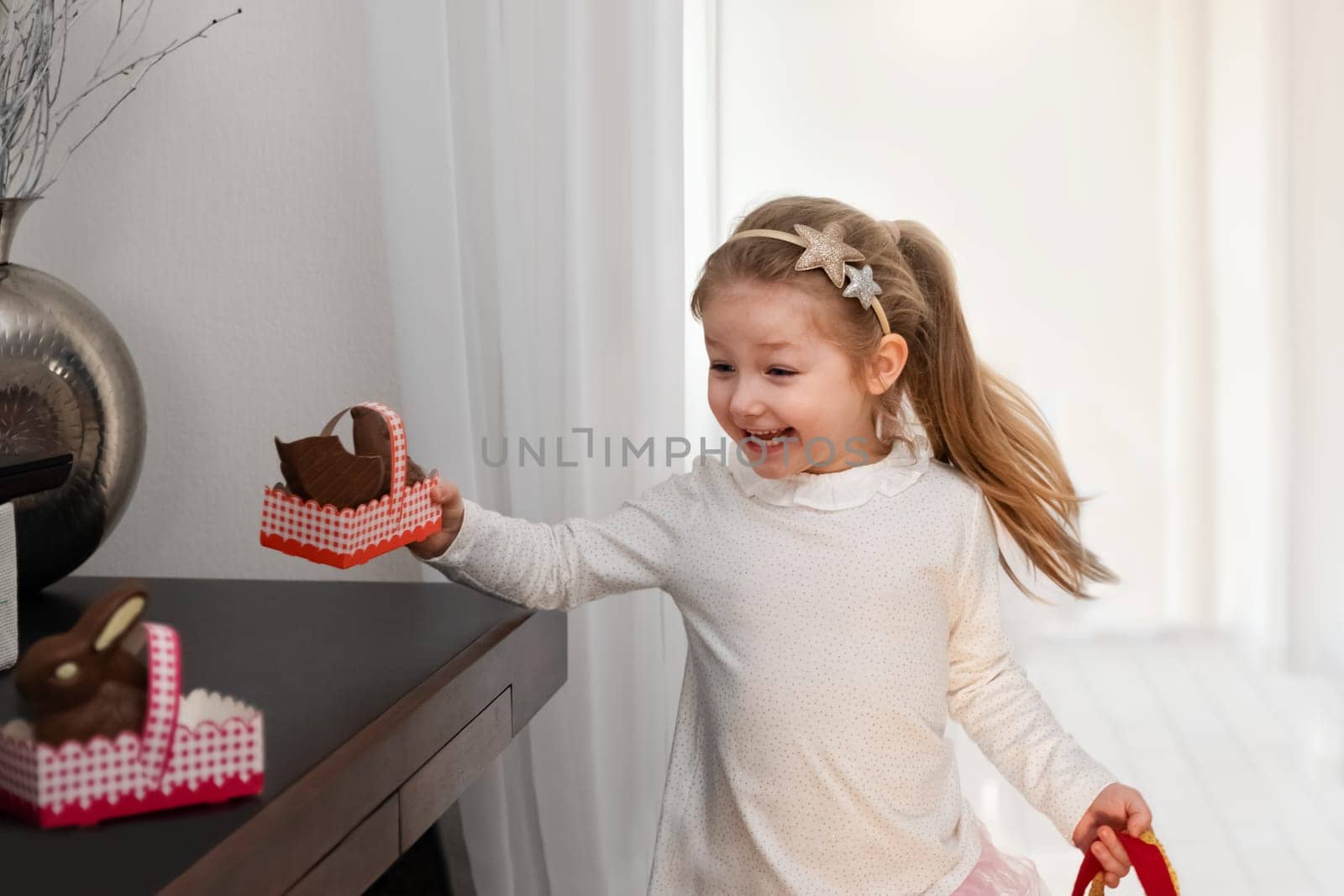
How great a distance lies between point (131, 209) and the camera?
5.37 ft

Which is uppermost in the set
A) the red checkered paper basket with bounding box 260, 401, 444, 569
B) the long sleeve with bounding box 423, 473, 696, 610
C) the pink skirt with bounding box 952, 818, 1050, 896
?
the red checkered paper basket with bounding box 260, 401, 444, 569

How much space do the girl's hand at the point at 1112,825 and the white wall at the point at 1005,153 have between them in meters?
0.54

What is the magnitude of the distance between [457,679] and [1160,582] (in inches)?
42.5

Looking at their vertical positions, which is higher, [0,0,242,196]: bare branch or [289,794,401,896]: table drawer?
[0,0,242,196]: bare branch

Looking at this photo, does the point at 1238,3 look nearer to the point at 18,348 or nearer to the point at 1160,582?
the point at 1160,582

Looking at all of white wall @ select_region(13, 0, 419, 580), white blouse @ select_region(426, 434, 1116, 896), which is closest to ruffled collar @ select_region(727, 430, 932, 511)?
Answer: white blouse @ select_region(426, 434, 1116, 896)

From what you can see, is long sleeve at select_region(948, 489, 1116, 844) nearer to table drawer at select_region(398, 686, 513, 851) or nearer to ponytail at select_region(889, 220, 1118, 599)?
ponytail at select_region(889, 220, 1118, 599)

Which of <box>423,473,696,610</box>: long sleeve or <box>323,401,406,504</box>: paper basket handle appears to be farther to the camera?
<box>423,473,696,610</box>: long sleeve

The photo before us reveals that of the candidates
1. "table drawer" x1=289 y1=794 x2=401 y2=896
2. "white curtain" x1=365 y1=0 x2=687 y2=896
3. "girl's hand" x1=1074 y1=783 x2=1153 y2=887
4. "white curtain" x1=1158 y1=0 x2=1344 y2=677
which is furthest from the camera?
"white curtain" x1=1158 y1=0 x2=1344 y2=677

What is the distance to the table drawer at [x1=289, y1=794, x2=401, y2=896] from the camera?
2.73 feet

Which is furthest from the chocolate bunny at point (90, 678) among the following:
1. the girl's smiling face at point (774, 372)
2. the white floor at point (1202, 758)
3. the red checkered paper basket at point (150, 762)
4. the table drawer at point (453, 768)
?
the white floor at point (1202, 758)

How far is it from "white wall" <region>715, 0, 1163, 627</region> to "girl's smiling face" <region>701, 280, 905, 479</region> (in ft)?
1.48

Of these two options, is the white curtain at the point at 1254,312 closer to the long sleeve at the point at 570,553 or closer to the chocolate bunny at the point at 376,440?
the long sleeve at the point at 570,553

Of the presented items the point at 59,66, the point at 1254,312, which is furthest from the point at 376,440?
the point at 1254,312
